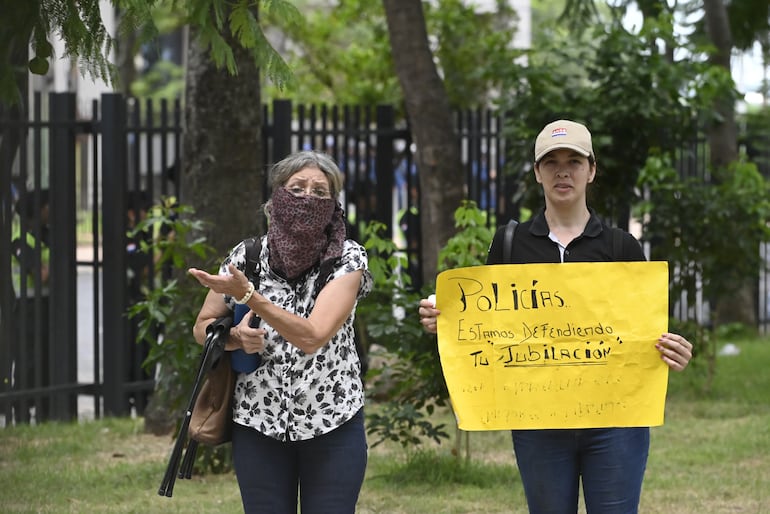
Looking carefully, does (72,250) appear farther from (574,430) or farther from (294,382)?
(574,430)

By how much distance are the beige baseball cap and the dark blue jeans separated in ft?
3.41

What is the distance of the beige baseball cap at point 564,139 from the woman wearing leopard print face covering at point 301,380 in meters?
0.68

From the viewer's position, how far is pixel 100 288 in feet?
33.2

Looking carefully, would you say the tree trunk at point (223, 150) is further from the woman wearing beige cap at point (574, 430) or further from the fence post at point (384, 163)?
the woman wearing beige cap at point (574, 430)

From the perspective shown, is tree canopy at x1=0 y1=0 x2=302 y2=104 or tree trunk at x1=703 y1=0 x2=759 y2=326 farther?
tree trunk at x1=703 y1=0 x2=759 y2=326

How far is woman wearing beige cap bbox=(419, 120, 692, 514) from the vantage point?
12.7 ft

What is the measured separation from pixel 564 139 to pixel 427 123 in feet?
22.8

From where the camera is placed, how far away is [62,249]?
9492 millimetres

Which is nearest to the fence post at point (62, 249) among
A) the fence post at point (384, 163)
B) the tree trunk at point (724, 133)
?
the fence post at point (384, 163)

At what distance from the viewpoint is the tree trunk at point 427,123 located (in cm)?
1073

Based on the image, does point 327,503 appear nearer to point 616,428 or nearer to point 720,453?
point 616,428

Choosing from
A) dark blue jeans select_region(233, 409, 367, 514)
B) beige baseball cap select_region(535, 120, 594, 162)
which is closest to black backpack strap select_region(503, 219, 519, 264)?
beige baseball cap select_region(535, 120, 594, 162)

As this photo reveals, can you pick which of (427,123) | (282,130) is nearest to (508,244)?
(282,130)

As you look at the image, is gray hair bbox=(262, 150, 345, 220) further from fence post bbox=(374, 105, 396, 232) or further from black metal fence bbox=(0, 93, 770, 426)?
fence post bbox=(374, 105, 396, 232)
